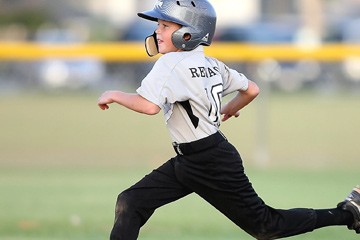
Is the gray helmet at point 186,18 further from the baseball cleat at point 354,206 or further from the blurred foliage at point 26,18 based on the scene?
the blurred foliage at point 26,18

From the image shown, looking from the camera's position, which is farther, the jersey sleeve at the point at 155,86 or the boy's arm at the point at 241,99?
the boy's arm at the point at 241,99

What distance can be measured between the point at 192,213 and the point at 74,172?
3.70m

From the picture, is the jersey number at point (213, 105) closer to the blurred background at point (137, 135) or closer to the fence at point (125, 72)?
the blurred background at point (137, 135)

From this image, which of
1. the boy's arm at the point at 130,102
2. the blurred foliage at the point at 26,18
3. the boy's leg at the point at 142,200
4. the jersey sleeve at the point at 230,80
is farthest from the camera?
the blurred foliage at the point at 26,18

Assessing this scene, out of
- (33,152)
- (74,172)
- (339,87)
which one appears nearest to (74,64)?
(339,87)

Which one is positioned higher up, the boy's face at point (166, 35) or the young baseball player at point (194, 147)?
the boy's face at point (166, 35)

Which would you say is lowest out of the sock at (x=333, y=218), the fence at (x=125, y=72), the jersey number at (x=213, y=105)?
the sock at (x=333, y=218)

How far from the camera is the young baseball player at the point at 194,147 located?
5.56 metres

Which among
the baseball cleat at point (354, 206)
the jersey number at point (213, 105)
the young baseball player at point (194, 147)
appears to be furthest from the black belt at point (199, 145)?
the baseball cleat at point (354, 206)

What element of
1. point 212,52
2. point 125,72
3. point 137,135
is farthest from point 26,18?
point 212,52

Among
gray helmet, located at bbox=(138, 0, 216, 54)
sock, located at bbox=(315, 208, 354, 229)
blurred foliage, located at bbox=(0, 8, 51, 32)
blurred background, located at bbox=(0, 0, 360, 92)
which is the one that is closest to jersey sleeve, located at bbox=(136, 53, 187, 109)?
gray helmet, located at bbox=(138, 0, 216, 54)

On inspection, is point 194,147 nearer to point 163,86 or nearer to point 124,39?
point 163,86

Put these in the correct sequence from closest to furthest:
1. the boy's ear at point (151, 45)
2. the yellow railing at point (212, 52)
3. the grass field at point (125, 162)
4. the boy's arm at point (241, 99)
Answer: the boy's ear at point (151, 45)
the boy's arm at point (241, 99)
the grass field at point (125, 162)
the yellow railing at point (212, 52)

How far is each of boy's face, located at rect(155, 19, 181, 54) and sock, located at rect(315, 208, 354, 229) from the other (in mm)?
1480
